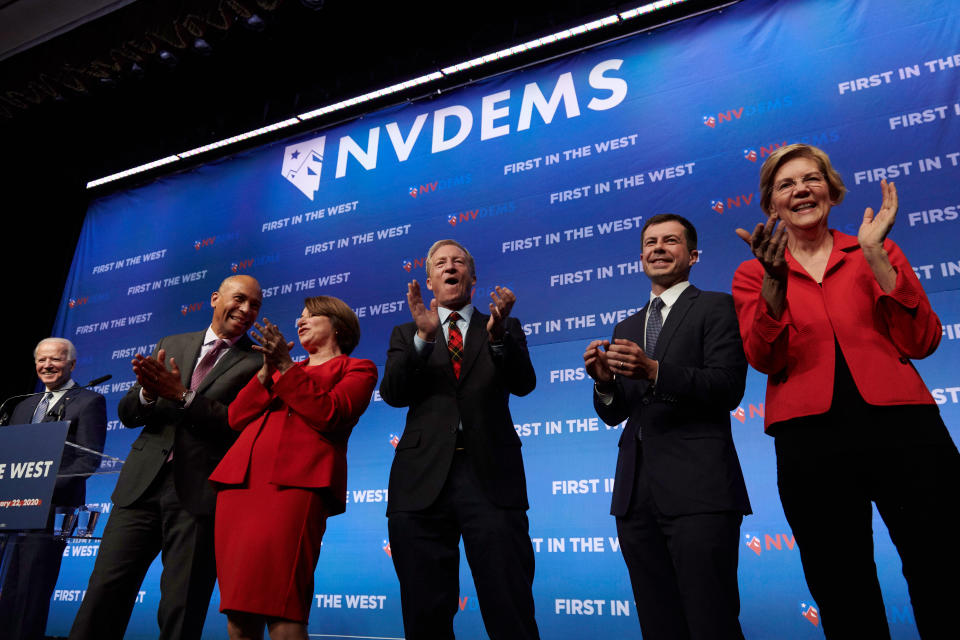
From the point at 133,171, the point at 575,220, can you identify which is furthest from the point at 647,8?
the point at 133,171

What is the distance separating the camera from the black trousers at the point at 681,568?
1.63m

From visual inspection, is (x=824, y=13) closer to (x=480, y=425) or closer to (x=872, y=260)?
(x=872, y=260)

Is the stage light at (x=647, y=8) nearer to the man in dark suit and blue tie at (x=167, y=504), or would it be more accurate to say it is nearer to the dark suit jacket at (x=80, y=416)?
the man in dark suit and blue tie at (x=167, y=504)

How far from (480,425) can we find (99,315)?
14.7 feet

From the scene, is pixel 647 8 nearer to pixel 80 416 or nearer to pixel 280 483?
pixel 280 483

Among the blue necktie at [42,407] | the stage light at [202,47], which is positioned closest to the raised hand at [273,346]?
the blue necktie at [42,407]

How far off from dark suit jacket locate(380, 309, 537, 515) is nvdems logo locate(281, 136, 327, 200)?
10.1 ft

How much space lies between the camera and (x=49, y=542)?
8.79 feet

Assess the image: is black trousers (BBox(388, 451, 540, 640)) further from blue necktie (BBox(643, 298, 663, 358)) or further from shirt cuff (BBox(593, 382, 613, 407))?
blue necktie (BBox(643, 298, 663, 358))

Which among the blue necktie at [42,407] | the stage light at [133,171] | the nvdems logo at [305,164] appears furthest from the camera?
the stage light at [133,171]

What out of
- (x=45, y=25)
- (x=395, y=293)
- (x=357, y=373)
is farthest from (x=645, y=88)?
(x=45, y=25)

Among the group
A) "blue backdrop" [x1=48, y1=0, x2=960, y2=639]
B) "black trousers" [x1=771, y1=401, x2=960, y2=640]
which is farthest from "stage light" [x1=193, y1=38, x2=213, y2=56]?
"black trousers" [x1=771, y1=401, x2=960, y2=640]

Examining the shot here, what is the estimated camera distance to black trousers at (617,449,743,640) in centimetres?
163

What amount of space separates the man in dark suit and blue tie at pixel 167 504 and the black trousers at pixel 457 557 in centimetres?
76
